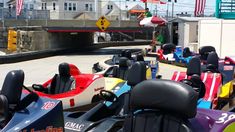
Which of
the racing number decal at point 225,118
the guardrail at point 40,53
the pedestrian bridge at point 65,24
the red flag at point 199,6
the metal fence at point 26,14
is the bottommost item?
the guardrail at point 40,53

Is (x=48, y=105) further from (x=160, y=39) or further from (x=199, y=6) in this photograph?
(x=199, y=6)

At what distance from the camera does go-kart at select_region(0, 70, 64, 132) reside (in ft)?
14.5

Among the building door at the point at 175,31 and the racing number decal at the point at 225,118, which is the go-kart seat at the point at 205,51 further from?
the building door at the point at 175,31

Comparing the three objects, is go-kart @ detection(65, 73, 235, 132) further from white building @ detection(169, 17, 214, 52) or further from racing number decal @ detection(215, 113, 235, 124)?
white building @ detection(169, 17, 214, 52)

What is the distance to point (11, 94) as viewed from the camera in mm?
4449

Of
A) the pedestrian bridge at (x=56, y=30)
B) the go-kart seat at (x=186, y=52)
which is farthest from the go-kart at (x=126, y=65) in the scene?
the pedestrian bridge at (x=56, y=30)

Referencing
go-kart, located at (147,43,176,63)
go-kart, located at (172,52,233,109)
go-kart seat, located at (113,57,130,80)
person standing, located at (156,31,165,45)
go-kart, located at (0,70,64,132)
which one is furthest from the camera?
person standing, located at (156,31,165,45)

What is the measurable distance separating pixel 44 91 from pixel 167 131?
4.84 m

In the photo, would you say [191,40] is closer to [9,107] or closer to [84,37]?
[84,37]

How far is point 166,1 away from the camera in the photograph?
3431 centimetres

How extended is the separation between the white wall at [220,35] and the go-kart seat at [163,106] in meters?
17.3

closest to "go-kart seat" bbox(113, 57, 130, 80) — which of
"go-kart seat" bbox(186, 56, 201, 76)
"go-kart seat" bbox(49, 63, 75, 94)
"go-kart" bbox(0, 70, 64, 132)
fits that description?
"go-kart seat" bbox(49, 63, 75, 94)

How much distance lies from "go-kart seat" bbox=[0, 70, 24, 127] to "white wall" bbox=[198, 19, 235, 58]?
16465 millimetres

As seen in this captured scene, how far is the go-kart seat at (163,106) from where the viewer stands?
9.91 ft
